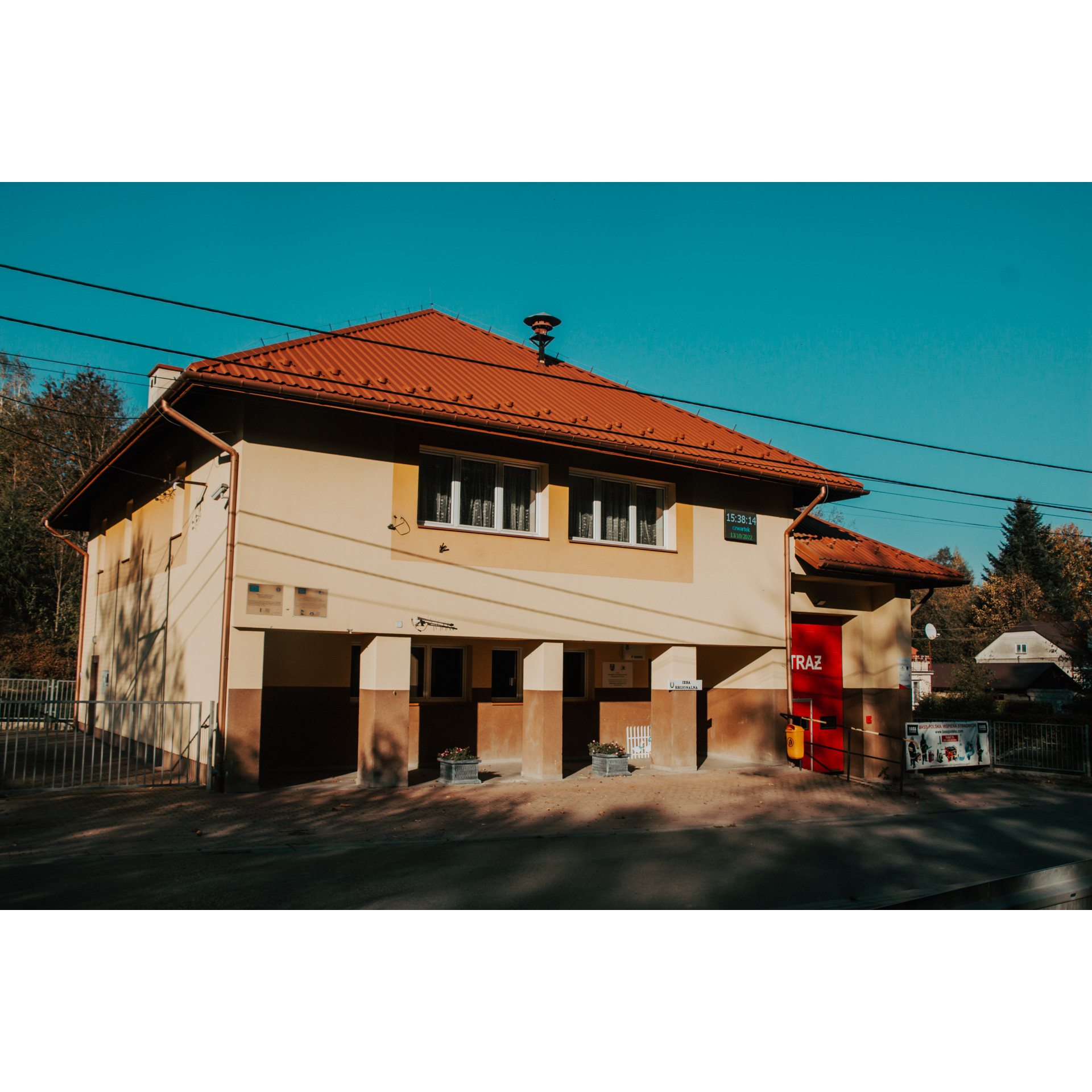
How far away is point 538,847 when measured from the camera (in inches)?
372

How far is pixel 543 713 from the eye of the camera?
14.2m

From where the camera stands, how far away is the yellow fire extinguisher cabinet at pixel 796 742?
16.7m

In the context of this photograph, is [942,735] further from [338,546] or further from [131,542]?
[131,542]

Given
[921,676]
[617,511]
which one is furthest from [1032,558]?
[617,511]

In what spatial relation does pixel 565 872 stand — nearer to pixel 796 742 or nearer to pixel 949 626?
pixel 796 742

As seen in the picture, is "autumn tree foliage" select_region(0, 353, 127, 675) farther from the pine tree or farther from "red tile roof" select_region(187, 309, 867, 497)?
the pine tree

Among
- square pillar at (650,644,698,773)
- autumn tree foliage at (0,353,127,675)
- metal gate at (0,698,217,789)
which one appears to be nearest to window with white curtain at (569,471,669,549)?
square pillar at (650,644,698,773)

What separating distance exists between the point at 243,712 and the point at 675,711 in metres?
7.81

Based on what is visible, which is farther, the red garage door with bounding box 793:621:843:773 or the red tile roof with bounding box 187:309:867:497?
the red garage door with bounding box 793:621:843:773

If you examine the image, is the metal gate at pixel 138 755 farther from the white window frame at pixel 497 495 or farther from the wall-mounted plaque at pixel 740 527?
the wall-mounted plaque at pixel 740 527

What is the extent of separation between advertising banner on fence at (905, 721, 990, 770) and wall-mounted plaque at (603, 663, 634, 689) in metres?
6.04

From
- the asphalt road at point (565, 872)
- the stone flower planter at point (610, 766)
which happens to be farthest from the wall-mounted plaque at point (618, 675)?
the asphalt road at point (565, 872)

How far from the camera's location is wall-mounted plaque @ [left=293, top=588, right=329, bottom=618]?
12.2 metres

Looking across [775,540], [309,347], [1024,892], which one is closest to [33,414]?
[309,347]
